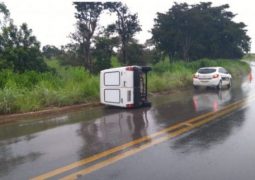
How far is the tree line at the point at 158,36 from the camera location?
141 ft

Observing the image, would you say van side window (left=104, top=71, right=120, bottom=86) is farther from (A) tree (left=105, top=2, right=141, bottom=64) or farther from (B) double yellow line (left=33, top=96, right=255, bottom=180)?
(A) tree (left=105, top=2, right=141, bottom=64)

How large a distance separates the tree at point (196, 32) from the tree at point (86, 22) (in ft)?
28.4

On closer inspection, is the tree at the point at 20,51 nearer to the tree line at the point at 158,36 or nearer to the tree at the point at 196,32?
the tree line at the point at 158,36

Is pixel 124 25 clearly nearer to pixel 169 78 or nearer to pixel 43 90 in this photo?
pixel 169 78

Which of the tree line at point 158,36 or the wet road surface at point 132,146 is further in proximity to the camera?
the tree line at point 158,36

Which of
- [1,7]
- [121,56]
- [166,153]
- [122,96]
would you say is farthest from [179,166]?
[121,56]

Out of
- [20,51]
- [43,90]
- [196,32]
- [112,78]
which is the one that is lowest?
[43,90]

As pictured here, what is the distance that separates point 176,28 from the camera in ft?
141

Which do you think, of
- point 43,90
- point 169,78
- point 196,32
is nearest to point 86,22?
point 196,32

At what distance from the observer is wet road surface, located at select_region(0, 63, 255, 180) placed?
205 inches

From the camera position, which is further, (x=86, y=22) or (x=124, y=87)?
(x=86, y=22)

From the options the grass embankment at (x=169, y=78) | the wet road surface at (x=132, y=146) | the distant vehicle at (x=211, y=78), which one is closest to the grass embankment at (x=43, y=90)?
the wet road surface at (x=132, y=146)

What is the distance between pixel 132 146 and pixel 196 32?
39.3 metres

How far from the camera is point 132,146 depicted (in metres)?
6.61
